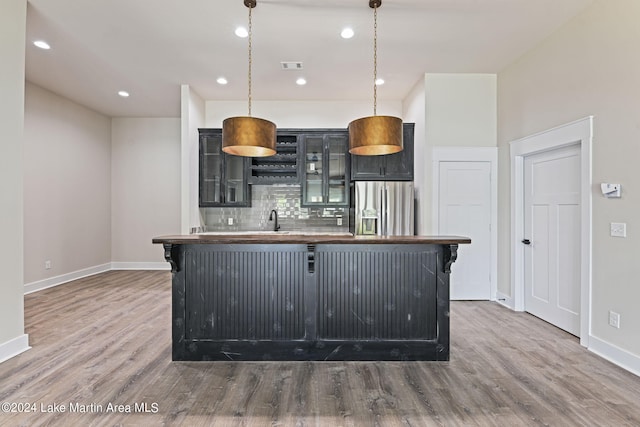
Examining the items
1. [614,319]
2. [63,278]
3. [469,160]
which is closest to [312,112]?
[469,160]

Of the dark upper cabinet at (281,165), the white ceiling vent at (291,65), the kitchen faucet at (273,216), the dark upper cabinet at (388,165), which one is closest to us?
the white ceiling vent at (291,65)

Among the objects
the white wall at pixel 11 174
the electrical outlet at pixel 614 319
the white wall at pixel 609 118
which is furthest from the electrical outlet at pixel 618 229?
the white wall at pixel 11 174

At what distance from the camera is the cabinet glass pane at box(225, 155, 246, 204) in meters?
5.46

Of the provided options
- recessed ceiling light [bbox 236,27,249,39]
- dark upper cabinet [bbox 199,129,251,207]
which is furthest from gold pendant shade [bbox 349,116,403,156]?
dark upper cabinet [bbox 199,129,251,207]

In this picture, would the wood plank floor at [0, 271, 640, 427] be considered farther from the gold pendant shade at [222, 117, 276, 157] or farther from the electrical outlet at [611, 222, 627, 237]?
the gold pendant shade at [222, 117, 276, 157]

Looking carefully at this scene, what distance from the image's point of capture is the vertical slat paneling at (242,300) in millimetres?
2830

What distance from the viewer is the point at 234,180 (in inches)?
217

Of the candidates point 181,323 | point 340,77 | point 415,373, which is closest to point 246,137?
point 181,323

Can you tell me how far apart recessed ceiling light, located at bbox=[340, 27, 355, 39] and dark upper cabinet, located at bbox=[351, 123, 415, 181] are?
182 cm

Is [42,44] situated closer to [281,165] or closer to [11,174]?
[11,174]

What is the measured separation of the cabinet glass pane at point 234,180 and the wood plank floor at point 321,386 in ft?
8.13

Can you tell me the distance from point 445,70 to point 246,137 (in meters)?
3.20

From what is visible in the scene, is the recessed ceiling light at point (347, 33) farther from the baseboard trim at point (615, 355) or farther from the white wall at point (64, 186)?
the white wall at point (64, 186)

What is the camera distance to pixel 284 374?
8.52 feet
